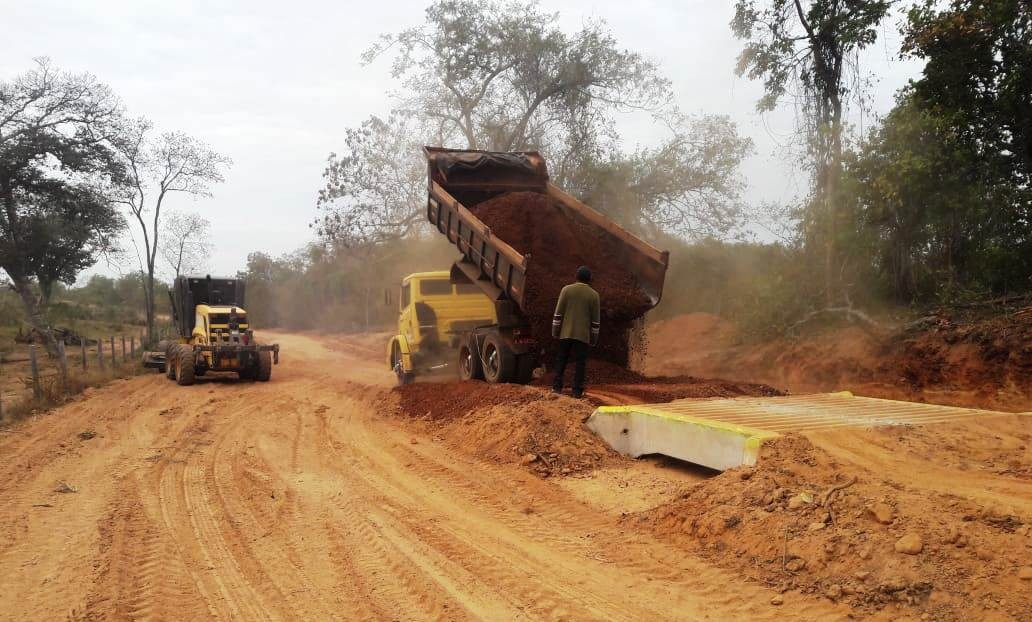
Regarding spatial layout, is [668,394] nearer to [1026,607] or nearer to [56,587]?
[1026,607]

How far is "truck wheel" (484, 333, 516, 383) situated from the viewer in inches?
427

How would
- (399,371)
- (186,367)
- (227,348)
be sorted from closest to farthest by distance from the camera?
(399,371), (186,367), (227,348)

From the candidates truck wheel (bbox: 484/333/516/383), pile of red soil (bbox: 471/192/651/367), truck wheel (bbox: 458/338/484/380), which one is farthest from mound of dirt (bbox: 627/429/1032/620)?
truck wheel (bbox: 458/338/484/380)

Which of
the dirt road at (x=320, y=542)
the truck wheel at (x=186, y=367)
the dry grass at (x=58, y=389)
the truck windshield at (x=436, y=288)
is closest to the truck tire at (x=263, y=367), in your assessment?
the truck wheel at (x=186, y=367)

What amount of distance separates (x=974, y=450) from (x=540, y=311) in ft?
19.8

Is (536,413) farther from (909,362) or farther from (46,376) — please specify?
(46,376)

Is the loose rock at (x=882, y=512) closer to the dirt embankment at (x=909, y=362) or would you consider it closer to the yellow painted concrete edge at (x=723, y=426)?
the yellow painted concrete edge at (x=723, y=426)

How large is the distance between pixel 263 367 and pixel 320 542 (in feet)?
44.2

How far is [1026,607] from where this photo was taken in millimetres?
3568

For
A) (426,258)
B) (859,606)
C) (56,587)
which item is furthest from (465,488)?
(426,258)

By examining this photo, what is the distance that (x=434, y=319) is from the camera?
47.1 feet

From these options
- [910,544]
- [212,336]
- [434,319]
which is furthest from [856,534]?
[212,336]

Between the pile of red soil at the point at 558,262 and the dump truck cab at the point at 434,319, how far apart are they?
2.62 meters

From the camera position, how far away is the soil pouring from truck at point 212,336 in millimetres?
17578
